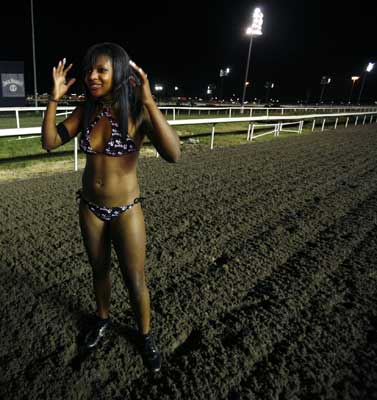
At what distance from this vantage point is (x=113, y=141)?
1.94 metres

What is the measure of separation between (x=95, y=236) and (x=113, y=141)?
2.22 ft

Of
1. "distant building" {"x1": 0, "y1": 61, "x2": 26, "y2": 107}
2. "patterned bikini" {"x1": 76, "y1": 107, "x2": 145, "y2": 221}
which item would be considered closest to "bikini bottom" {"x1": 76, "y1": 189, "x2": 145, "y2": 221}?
"patterned bikini" {"x1": 76, "y1": 107, "x2": 145, "y2": 221}

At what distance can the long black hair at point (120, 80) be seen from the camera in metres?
1.77

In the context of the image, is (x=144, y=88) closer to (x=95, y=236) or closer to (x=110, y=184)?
(x=110, y=184)

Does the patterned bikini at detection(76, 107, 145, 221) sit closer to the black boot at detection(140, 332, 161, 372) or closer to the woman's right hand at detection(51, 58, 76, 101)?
the woman's right hand at detection(51, 58, 76, 101)

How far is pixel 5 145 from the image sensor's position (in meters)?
9.98

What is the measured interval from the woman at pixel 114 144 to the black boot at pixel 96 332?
0.39 m

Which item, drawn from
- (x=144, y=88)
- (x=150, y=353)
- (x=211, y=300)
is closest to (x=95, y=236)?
(x=150, y=353)

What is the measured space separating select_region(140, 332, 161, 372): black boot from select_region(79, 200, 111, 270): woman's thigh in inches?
25.0

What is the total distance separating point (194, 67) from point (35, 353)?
11241cm

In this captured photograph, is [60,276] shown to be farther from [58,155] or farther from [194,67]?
[194,67]

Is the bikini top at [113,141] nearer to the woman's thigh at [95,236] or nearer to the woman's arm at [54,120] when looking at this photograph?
the woman's arm at [54,120]

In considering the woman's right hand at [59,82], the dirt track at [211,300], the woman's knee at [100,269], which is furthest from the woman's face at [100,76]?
the dirt track at [211,300]

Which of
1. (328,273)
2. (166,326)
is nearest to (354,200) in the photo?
(328,273)
